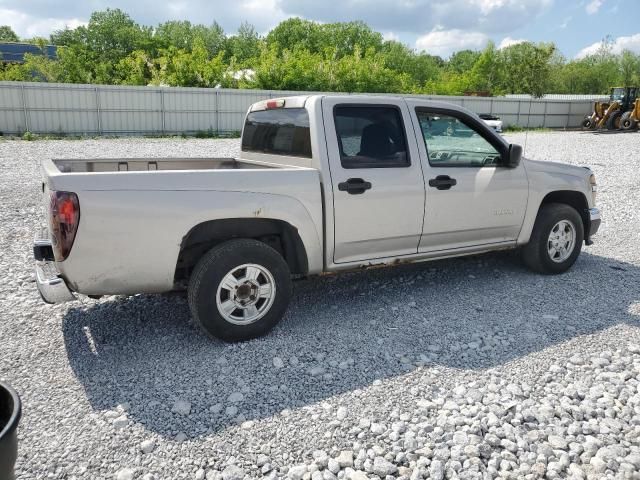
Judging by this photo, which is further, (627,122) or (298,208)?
(627,122)

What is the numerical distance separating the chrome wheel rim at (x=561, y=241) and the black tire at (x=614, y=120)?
31.6 metres

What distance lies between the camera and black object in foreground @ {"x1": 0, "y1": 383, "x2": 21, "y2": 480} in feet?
6.19

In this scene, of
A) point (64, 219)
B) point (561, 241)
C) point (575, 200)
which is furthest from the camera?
point (575, 200)

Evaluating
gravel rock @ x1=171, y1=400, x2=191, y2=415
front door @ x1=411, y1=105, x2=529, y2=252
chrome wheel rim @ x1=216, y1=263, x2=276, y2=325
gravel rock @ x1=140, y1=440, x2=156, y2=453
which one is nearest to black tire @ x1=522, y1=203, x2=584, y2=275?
front door @ x1=411, y1=105, x2=529, y2=252

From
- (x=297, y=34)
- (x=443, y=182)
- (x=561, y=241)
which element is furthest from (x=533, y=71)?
(x=443, y=182)

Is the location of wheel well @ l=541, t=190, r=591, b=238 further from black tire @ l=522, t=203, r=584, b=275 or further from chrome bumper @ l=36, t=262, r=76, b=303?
chrome bumper @ l=36, t=262, r=76, b=303

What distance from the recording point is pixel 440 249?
5129mm

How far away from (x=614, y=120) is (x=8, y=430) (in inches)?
1467

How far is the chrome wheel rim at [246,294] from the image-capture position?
159 inches

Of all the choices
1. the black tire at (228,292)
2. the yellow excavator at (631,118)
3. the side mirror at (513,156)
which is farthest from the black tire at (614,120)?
Answer: the black tire at (228,292)

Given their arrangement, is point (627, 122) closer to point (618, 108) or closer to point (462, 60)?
point (618, 108)

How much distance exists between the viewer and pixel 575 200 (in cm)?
612

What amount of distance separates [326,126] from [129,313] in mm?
2366

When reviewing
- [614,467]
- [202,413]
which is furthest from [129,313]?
[614,467]
